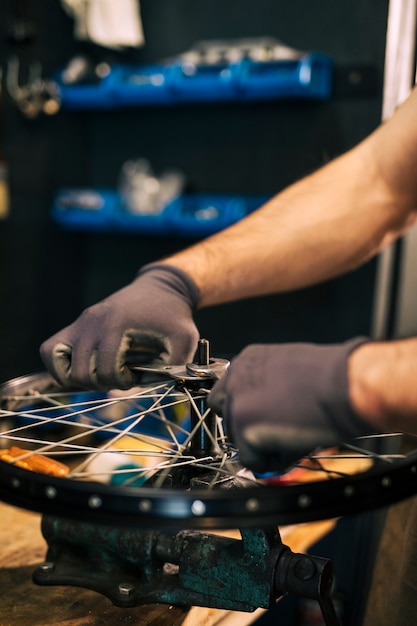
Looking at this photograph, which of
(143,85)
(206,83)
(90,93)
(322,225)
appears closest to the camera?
(322,225)

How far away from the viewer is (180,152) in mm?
2184

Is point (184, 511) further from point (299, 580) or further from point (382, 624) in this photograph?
point (382, 624)

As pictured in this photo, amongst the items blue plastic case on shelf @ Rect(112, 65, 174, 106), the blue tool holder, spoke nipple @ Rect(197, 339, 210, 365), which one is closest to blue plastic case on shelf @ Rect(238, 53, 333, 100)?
the blue tool holder

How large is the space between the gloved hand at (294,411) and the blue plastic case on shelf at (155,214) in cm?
135

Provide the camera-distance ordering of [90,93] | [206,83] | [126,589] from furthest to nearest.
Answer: [90,93] → [206,83] → [126,589]

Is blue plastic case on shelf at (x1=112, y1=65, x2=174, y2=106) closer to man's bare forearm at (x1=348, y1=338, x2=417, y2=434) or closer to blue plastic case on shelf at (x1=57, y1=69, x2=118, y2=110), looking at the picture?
blue plastic case on shelf at (x1=57, y1=69, x2=118, y2=110)

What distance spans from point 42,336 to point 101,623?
1639 millimetres

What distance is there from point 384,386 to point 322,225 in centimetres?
55

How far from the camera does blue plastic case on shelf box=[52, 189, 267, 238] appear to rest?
194 centimetres

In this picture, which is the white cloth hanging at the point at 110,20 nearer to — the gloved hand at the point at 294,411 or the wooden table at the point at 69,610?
the wooden table at the point at 69,610

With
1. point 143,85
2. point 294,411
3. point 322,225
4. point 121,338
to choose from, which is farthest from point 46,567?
point 143,85

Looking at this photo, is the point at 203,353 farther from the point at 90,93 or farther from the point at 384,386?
the point at 90,93

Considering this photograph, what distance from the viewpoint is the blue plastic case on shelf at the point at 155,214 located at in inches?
76.2

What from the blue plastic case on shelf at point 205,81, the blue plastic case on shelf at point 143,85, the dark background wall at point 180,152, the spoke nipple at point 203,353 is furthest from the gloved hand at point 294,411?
the blue plastic case on shelf at point 143,85
